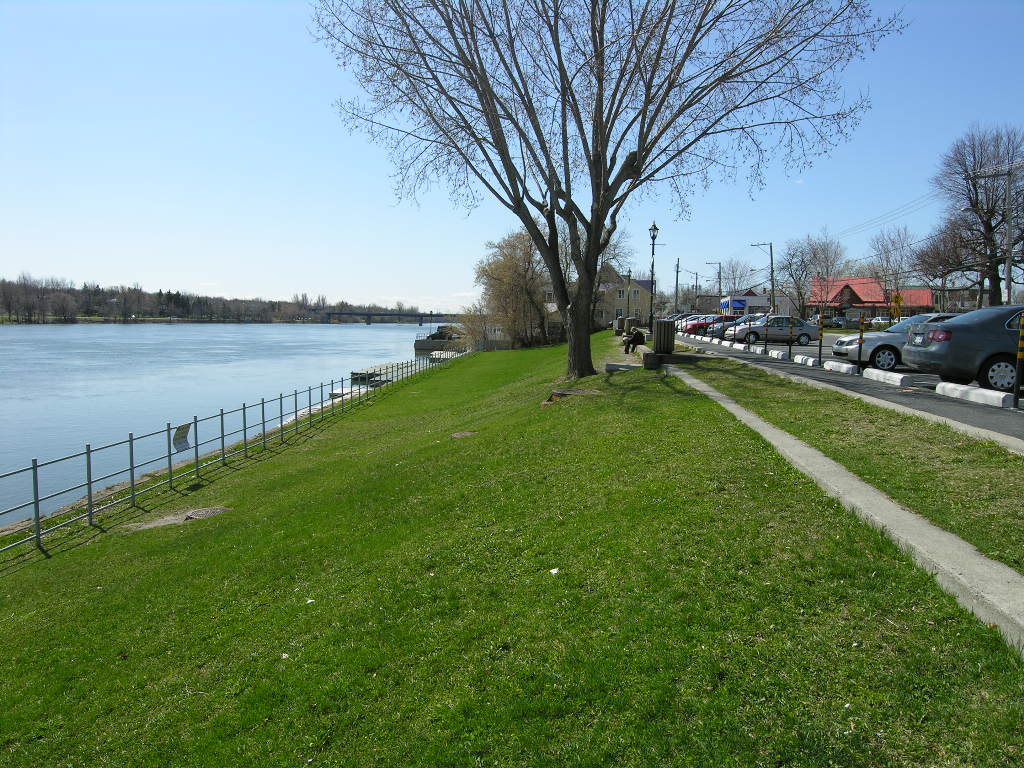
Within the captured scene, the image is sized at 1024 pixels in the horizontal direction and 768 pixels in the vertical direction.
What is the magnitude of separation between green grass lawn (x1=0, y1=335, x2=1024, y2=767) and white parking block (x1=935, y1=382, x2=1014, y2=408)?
4.07m

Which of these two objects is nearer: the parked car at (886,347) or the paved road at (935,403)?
the paved road at (935,403)

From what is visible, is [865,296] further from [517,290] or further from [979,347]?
[979,347]

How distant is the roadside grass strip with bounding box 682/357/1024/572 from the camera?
5.06 m

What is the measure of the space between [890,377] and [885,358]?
5023 mm

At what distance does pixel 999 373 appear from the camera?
38.7ft

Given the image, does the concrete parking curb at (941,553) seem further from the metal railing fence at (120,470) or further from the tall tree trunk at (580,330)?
the tall tree trunk at (580,330)

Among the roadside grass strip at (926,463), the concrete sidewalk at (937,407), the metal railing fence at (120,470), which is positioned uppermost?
the concrete sidewalk at (937,407)

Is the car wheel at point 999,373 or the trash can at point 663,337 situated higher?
the trash can at point 663,337

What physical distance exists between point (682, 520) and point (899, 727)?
298 centimetres

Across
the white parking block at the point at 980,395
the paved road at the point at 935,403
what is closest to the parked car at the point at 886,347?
the paved road at the point at 935,403

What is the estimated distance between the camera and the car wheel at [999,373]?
38.3 ft

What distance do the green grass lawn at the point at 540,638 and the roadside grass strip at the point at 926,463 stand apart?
2.27 feet

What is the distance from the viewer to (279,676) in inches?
203

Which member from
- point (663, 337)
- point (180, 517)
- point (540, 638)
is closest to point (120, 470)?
point (180, 517)
